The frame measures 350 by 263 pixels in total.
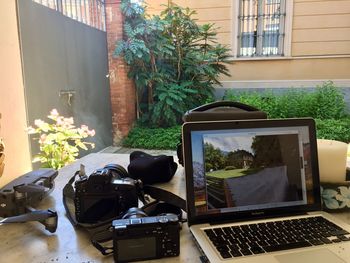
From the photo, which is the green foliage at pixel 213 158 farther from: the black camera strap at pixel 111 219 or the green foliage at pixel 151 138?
the green foliage at pixel 151 138

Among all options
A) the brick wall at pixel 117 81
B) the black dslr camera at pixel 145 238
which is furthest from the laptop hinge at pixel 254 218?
the brick wall at pixel 117 81

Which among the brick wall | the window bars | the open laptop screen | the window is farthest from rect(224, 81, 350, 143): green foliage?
the open laptop screen

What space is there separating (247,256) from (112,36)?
3507 mm

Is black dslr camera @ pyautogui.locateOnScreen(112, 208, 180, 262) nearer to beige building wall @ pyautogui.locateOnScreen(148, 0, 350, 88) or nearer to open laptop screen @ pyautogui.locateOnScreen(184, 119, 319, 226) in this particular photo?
open laptop screen @ pyautogui.locateOnScreen(184, 119, 319, 226)

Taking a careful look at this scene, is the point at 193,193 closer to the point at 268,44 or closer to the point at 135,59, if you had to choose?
the point at 135,59

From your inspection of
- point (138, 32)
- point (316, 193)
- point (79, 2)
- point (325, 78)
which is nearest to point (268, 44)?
point (325, 78)

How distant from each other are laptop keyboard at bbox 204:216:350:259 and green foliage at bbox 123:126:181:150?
283cm

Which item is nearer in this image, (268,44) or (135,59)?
(135,59)

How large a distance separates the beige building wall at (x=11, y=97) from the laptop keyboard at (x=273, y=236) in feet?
4.39

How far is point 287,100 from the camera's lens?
3555 millimetres

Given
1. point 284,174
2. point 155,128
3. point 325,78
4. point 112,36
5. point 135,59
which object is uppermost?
point 112,36

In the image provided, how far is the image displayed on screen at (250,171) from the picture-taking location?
0.62 meters

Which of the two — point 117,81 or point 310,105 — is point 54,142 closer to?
point 117,81

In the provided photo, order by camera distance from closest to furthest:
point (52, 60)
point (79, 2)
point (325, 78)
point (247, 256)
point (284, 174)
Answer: point (247, 256) < point (284, 174) < point (52, 60) < point (79, 2) < point (325, 78)
